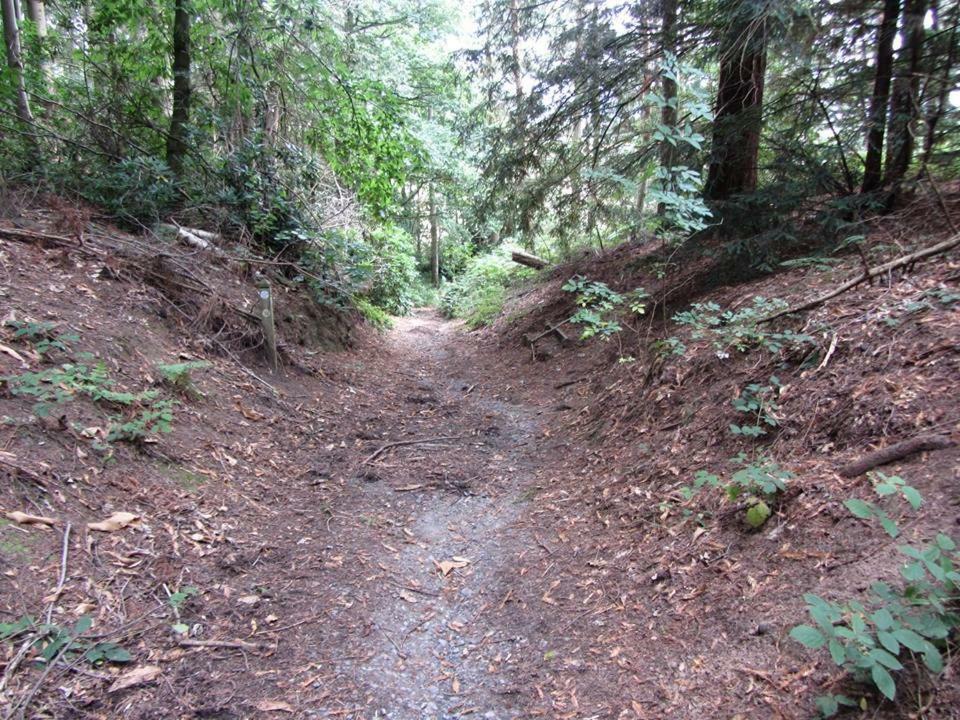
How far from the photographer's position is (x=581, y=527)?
170 inches

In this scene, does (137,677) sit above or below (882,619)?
below

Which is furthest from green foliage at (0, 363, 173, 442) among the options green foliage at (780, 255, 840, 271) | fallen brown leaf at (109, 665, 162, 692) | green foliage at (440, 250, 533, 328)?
green foliage at (440, 250, 533, 328)

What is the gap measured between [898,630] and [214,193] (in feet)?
32.0

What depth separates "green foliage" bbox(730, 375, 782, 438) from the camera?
12.9 ft

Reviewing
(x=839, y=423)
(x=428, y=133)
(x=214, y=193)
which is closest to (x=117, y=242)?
(x=214, y=193)

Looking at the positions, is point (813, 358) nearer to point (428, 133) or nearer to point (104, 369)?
point (104, 369)

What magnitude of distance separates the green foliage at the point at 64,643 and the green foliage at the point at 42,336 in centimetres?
264

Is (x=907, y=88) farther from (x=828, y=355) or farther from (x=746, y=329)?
(x=828, y=355)

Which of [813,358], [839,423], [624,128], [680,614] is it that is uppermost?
[624,128]

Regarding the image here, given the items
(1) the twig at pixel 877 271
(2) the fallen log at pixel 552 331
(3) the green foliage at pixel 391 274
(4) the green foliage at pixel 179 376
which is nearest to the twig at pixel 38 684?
(4) the green foliage at pixel 179 376

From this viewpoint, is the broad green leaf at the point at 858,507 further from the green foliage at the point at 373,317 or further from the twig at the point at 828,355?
the green foliage at the point at 373,317

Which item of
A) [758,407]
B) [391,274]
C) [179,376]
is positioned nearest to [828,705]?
[758,407]

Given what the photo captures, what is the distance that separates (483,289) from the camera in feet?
56.7

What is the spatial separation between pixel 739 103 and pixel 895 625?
677 cm
